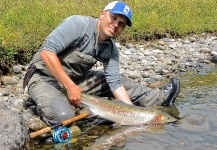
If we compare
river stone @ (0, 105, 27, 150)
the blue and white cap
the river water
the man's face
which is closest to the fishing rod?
river stone @ (0, 105, 27, 150)

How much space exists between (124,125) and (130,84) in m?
1.15

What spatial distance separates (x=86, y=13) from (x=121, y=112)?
22.9 ft

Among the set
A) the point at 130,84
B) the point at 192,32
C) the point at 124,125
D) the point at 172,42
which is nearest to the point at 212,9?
the point at 192,32

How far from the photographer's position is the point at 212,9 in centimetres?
1736

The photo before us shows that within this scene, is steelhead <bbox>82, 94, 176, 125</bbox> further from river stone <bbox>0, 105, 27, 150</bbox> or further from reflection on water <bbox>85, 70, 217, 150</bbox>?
river stone <bbox>0, 105, 27, 150</bbox>

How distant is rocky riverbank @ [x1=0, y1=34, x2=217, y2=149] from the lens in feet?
15.0

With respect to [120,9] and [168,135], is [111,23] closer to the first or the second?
[120,9]

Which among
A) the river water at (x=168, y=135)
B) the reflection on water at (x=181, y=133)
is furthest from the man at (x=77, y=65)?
the reflection on water at (x=181, y=133)

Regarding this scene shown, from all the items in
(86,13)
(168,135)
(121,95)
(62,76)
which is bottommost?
(168,135)

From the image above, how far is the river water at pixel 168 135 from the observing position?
495 cm

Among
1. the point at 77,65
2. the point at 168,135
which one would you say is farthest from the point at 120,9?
the point at 168,135

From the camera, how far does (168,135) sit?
532 cm

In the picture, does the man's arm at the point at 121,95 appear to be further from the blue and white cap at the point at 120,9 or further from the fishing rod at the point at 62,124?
the blue and white cap at the point at 120,9

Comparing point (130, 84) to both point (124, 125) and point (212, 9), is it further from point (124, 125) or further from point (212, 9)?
point (212, 9)
